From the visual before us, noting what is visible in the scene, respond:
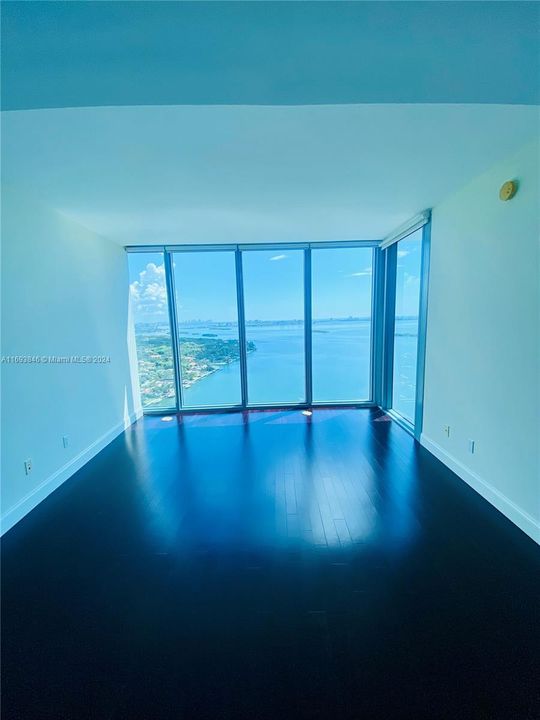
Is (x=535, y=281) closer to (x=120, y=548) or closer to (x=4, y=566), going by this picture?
(x=120, y=548)

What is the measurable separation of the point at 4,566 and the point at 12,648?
0.62 metres

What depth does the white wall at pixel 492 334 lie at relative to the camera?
1.82m

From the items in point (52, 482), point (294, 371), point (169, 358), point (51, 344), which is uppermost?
point (51, 344)

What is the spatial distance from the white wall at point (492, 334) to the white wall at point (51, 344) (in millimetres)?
3667

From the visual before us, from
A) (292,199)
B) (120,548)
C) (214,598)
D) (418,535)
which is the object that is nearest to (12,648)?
(120,548)

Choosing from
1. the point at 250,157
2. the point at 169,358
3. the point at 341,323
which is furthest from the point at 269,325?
the point at 250,157

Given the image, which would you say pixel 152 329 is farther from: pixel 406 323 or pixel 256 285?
pixel 406 323

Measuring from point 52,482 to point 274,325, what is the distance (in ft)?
10.7

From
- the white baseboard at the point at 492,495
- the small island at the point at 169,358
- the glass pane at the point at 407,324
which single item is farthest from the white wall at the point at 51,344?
the glass pane at the point at 407,324

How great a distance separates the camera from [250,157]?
1.77 m

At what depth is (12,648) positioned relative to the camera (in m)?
1.28

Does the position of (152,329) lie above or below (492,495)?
above

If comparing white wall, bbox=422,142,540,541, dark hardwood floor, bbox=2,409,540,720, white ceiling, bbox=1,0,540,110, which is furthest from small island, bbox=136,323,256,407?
white ceiling, bbox=1,0,540,110

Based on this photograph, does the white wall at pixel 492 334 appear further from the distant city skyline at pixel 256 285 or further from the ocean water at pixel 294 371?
the ocean water at pixel 294 371
